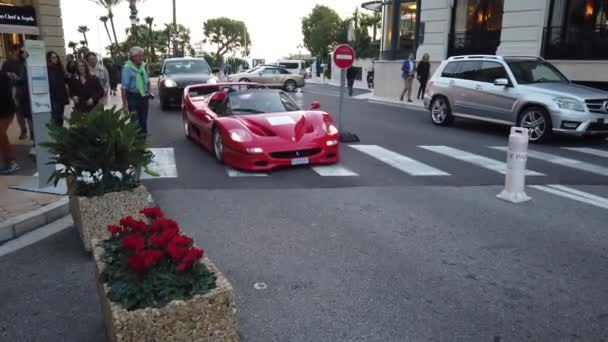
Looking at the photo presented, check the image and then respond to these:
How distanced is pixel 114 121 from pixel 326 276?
94.9 inches

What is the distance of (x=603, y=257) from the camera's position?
4.64 m

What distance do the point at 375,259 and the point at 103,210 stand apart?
2.50 meters

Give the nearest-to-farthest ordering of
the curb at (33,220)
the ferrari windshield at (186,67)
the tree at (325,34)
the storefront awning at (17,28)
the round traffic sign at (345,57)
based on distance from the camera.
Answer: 1. the curb at (33,220)
2. the storefront awning at (17,28)
3. the round traffic sign at (345,57)
4. the ferrari windshield at (186,67)
5. the tree at (325,34)

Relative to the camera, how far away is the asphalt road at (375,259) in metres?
3.45

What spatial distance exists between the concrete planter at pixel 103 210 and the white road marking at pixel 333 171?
146 inches

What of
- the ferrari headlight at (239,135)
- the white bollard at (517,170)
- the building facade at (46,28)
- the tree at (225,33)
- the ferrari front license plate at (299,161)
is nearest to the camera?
the white bollard at (517,170)

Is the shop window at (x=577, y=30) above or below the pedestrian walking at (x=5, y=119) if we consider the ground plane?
above

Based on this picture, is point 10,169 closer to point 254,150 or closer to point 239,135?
point 239,135

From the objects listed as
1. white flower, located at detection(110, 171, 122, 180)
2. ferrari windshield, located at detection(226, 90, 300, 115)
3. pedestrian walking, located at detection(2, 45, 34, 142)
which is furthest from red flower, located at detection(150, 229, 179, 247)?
pedestrian walking, located at detection(2, 45, 34, 142)

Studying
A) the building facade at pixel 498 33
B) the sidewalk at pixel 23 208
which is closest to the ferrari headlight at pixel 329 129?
the sidewalk at pixel 23 208

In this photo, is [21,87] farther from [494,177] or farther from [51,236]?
[494,177]

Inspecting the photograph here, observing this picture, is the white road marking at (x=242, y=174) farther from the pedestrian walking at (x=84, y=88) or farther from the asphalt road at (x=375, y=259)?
the pedestrian walking at (x=84, y=88)

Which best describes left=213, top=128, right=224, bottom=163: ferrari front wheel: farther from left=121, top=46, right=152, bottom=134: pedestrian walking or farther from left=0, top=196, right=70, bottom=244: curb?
left=0, top=196, right=70, bottom=244: curb

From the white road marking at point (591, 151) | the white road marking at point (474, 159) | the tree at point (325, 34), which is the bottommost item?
the white road marking at point (474, 159)
